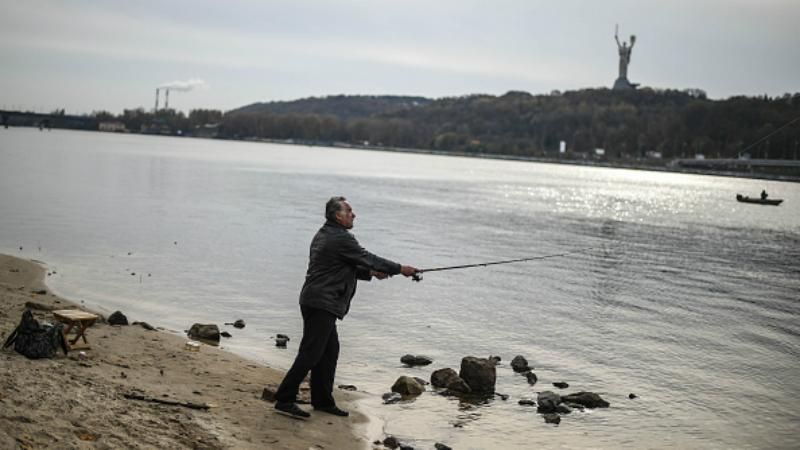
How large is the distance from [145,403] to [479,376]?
5.74m

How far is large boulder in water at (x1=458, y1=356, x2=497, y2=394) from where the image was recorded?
13.7m

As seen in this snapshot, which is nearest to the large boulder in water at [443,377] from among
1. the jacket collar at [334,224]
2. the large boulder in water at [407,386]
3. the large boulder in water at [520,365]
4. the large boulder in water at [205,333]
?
the large boulder in water at [407,386]

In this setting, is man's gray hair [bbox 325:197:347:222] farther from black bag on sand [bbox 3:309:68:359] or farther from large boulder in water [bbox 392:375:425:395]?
large boulder in water [bbox 392:375:425:395]

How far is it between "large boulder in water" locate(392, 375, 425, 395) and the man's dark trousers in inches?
93.3

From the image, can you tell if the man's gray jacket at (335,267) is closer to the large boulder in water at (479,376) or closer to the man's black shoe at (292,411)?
the man's black shoe at (292,411)

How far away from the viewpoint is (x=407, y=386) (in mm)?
13188

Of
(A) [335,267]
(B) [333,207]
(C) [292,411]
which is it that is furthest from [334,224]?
(C) [292,411]

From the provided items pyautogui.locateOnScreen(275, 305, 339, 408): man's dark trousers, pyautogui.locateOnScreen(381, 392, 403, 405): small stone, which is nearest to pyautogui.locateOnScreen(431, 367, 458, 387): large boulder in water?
pyautogui.locateOnScreen(381, 392, 403, 405): small stone

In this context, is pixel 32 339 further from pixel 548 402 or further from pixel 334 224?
pixel 548 402

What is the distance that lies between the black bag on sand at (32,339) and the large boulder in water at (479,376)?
6.33 metres

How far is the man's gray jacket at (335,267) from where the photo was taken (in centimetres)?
984


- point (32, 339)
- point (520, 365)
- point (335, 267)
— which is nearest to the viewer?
point (335, 267)

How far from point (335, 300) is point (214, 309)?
10.4 m

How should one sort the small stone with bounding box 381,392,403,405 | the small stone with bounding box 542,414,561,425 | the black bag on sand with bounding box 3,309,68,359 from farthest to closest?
1. the small stone with bounding box 381,392,403,405
2. the small stone with bounding box 542,414,561,425
3. the black bag on sand with bounding box 3,309,68,359
